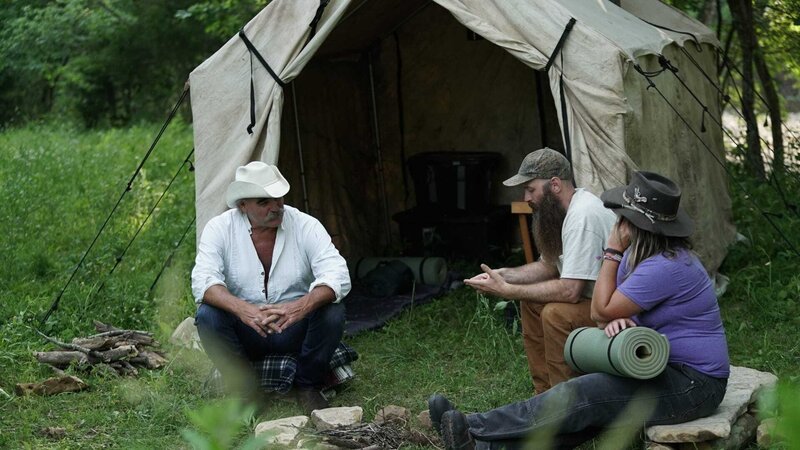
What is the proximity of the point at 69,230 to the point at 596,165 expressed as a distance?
469cm

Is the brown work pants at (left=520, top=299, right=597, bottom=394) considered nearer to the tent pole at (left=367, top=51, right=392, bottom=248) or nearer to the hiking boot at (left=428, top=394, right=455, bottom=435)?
the hiking boot at (left=428, top=394, right=455, bottom=435)

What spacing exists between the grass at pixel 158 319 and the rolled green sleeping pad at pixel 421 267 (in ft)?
1.09

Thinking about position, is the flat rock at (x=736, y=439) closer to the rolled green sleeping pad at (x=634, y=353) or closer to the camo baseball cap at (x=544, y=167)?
the rolled green sleeping pad at (x=634, y=353)

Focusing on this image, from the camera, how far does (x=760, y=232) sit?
7.62 meters

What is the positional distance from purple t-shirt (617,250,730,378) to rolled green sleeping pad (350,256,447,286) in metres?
3.60

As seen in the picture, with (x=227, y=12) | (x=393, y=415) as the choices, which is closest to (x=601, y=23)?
(x=393, y=415)

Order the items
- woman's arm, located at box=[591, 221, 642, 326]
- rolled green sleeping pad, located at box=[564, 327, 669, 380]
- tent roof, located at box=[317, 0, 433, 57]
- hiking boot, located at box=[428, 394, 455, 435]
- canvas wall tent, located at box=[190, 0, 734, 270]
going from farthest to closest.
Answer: tent roof, located at box=[317, 0, 433, 57], canvas wall tent, located at box=[190, 0, 734, 270], hiking boot, located at box=[428, 394, 455, 435], woman's arm, located at box=[591, 221, 642, 326], rolled green sleeping pad, located at box=[564, 327, 669, 380]

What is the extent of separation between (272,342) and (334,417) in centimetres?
58

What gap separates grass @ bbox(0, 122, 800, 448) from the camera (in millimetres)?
4797

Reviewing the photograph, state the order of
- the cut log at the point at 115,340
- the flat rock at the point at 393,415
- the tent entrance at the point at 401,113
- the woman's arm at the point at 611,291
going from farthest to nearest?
the tent entrance at the point at 401,113 < the cut log at the point at 115,340 < the flat rock at the point at 393,415 < the woman's arm at the point at 611,291

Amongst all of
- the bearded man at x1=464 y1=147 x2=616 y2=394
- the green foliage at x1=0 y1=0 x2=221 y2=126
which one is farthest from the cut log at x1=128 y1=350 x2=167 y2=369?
the green foliage at x1=0 y1=0 x2=221 y2=126

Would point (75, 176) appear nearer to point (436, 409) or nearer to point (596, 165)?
point (596, 165)

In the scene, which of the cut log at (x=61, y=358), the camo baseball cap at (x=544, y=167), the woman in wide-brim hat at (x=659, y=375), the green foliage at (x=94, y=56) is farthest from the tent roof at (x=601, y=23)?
the green foliage at (x=94, y=56)

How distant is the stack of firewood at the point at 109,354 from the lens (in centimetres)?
542
